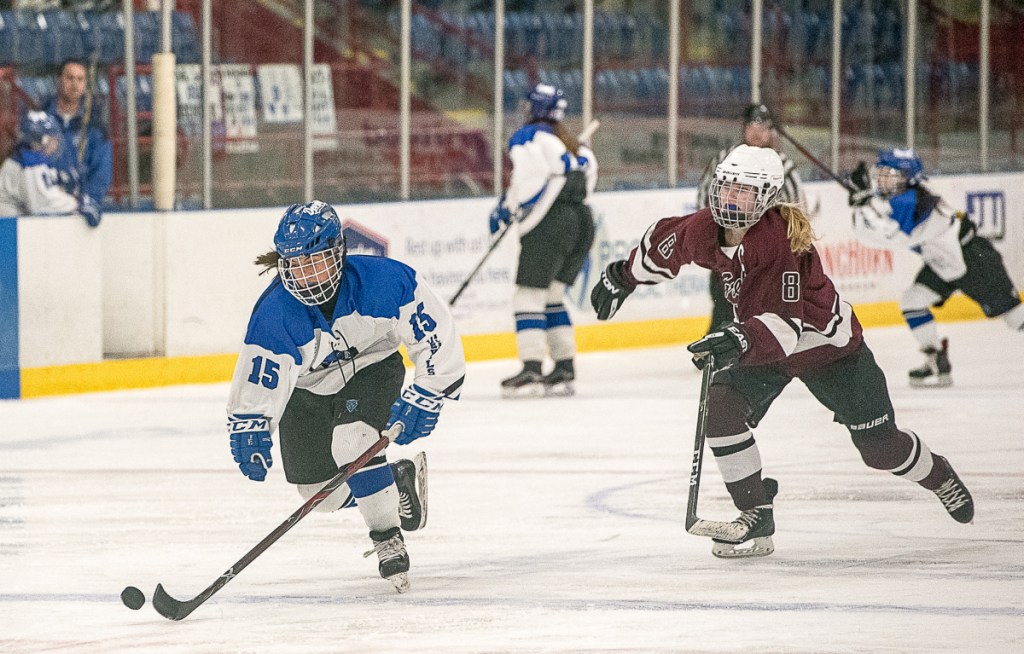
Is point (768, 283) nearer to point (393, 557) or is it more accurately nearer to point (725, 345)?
point (725, 345)

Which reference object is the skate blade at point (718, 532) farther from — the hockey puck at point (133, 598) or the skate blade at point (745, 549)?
the hockey puck at point (133, 598)

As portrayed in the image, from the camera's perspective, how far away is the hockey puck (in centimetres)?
421

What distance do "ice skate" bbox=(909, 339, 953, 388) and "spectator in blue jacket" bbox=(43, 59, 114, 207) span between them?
3.75 meters

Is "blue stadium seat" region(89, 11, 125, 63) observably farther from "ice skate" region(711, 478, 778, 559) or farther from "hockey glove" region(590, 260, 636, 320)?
"ice skate" region(711, 478, 778, 559)

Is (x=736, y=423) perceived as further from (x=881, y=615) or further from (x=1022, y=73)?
(x=1022, y=73)

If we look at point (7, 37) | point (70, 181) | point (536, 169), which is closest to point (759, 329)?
point (536, 169)

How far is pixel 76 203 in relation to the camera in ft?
28.3

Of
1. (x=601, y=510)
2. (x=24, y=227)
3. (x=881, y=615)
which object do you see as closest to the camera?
(x=881, y=615)

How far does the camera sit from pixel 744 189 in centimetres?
471

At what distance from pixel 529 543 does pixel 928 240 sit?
12.3 ft

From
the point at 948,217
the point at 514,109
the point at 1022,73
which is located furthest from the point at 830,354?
the point at 1022,73

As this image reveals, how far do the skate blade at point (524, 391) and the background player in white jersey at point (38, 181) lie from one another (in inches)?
78.8

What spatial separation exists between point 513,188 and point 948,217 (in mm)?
1881

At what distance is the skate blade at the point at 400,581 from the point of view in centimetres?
454
